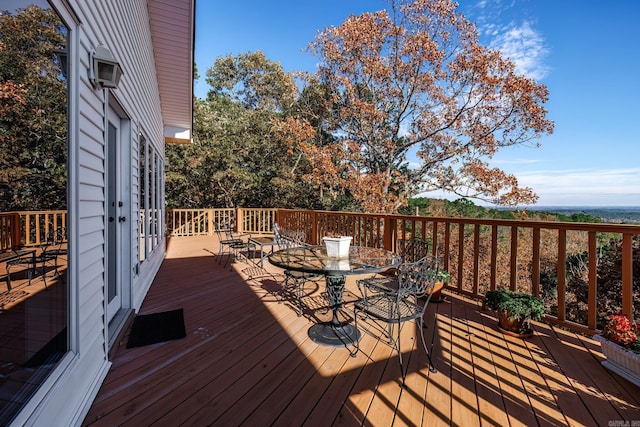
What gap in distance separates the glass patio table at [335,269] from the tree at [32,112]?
1.55 metres

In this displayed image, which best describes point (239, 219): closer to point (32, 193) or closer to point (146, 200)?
point (146, 200)

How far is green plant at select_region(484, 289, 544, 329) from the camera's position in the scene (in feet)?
8.73

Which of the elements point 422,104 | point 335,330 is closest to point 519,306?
point 335,330

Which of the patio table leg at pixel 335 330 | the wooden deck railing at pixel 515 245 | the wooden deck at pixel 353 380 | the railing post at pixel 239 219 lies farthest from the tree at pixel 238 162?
the wooden deck at pixel 353 380

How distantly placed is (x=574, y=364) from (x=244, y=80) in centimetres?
1772

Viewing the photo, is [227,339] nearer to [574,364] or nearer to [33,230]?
[33,230]

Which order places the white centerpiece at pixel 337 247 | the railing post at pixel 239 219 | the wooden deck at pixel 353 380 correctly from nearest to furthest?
the wooden deck at pixel 353 380 → the white centerpiece at pixel 337 247 → the railing post at pixel 239 219

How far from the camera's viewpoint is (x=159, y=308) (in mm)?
3359

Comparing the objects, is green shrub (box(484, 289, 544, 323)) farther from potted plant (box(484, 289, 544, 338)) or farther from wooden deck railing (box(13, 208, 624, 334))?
wooden deck railing (box(13, 208, 624, 334))

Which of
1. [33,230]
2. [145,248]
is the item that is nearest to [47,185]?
[33,230]

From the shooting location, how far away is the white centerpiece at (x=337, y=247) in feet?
9.22

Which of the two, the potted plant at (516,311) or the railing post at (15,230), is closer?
the railing post at (15,230)

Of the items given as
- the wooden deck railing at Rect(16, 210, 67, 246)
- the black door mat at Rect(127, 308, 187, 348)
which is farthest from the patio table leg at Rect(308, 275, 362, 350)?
the wooden deck railing at Rect(16, 210, 67, 246)

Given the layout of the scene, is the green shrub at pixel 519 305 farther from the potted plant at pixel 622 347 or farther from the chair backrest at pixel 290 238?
the chair backrest at pixel 290 238
